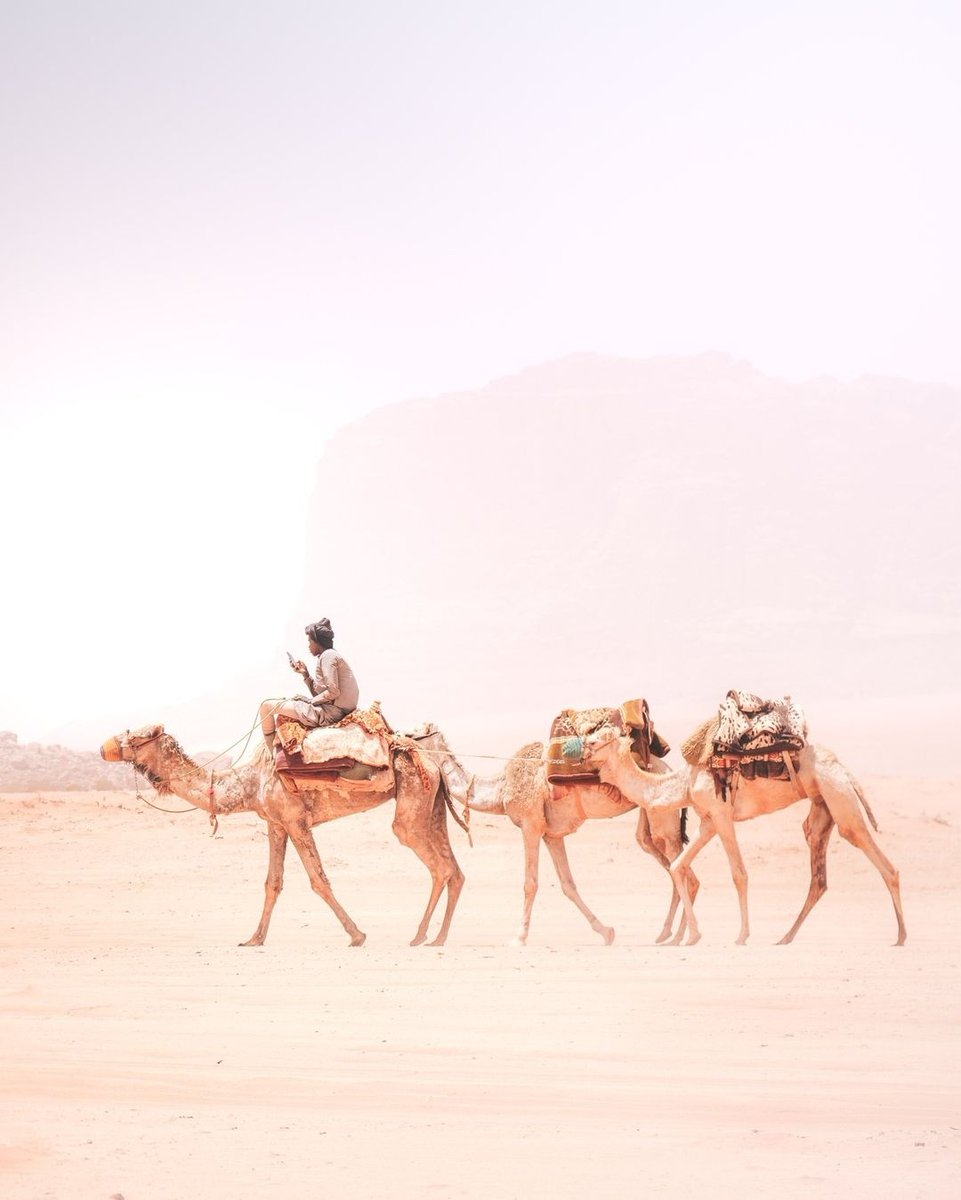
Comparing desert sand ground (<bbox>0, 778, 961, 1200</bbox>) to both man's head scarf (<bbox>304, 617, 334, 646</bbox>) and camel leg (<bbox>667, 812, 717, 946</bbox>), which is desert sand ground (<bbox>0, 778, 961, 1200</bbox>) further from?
man's head scarf (<bbox>304, 617, 334, 646</bbox>)

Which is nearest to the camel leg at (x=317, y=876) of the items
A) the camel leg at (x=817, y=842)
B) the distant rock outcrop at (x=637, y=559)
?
the camel leg at (x=817, y=842)

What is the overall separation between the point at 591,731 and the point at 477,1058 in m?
5.46

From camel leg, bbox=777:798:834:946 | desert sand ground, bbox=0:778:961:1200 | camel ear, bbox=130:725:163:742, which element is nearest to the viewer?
desert sand ground, bbox=0:778:961:1200

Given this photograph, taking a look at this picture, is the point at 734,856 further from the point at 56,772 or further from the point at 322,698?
the point at 56,772

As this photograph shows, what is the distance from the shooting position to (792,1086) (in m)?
7.43

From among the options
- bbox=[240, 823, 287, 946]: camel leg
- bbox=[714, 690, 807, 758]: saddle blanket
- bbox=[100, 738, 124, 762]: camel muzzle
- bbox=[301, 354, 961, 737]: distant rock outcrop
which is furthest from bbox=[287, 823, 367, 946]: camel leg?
bbox=[301, 354, 961, 737]: distant rock outcrop

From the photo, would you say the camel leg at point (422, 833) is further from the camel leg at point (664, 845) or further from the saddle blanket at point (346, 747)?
the camel leg at point (664, 845)

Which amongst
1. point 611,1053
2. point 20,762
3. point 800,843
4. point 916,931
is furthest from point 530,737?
point 611,1053

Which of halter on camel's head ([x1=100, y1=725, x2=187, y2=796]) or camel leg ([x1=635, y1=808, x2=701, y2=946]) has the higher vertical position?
halter on camel's head ([x1=100, y1=725, x2=187, y2=796])

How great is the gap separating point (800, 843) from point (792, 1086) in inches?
629

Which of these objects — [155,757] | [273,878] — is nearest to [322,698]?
[273,878]

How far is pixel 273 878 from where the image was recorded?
1355cm

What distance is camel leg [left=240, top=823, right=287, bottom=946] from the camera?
44.2 ft

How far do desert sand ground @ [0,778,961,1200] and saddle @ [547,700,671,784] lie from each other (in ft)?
4.94
